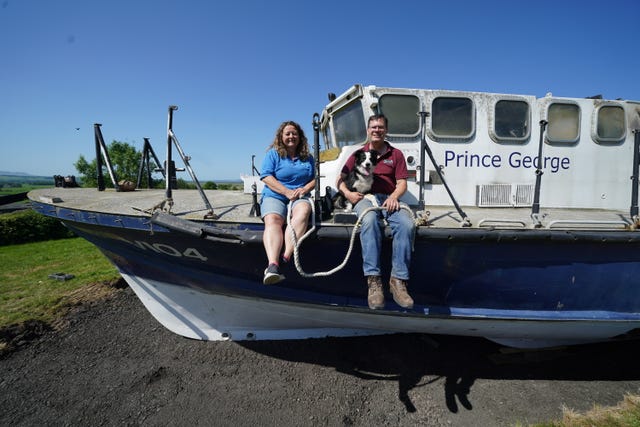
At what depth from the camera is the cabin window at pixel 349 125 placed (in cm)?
335

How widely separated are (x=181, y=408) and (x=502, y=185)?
390 cm

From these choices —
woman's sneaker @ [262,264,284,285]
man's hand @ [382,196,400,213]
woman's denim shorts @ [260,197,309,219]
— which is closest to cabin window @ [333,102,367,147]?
man's hand @ [382,196,400,213]

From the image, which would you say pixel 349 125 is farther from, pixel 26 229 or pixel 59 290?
pixel 26 229

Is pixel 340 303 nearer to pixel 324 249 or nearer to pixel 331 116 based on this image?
pixel 324 249

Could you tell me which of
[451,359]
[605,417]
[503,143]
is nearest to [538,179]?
[503,143]

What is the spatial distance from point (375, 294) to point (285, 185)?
43.7 inches

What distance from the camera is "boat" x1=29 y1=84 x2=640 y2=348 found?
2.46 metres

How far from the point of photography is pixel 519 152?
3.38 meters

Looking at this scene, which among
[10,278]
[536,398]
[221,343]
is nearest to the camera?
[536,398]

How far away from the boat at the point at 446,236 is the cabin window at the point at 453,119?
0.5 inches

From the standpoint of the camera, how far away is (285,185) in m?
2.52

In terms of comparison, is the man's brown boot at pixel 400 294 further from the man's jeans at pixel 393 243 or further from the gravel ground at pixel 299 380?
the gravel ground at pixel 299 380

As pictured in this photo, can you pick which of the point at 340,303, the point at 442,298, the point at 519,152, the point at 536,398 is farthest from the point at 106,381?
the point at 519,152

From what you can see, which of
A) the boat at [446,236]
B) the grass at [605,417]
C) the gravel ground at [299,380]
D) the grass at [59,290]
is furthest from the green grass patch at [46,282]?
the grass at [605,417]
